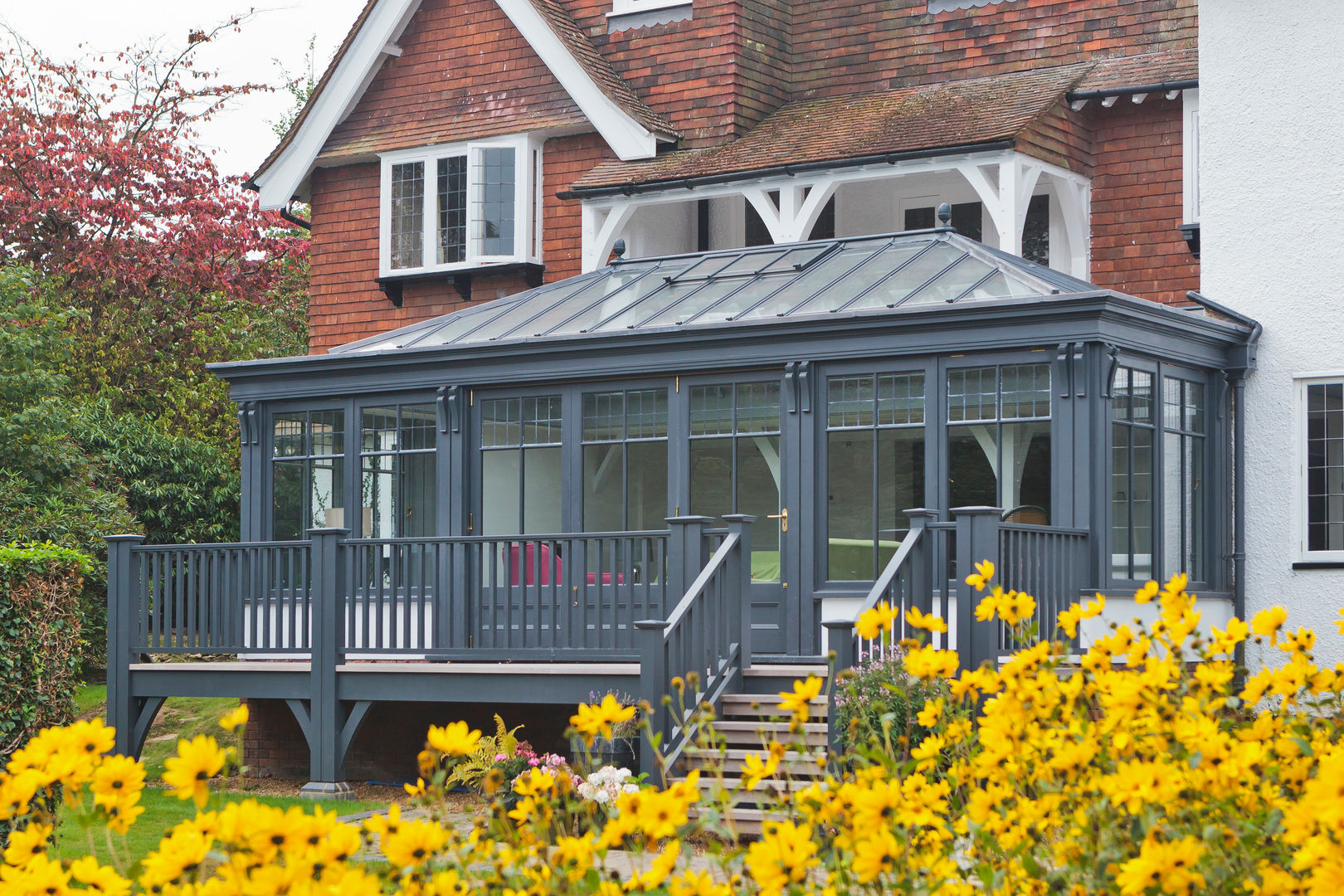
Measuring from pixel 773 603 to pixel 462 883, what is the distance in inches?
347

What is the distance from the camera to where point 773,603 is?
40.7 ft

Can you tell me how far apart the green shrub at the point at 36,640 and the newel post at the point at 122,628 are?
3017mm

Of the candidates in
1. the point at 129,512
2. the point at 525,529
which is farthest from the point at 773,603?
the point at 129,512

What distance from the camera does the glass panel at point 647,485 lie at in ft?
43.4

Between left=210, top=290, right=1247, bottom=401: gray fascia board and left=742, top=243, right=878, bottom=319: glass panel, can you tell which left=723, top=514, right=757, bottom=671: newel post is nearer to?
left=210, top=290, right=1247, bottom=401: gray fascia board

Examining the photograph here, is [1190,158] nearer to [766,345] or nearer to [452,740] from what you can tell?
[766,345]

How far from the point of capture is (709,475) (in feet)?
42.2

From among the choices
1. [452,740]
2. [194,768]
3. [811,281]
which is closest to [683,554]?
[811,281]

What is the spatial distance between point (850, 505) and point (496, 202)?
23.6 feet

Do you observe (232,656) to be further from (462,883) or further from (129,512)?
(462,883)

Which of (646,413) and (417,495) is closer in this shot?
(646,413)

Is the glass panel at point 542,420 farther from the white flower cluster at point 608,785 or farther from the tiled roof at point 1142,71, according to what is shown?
the tiled roof at point 1142,71

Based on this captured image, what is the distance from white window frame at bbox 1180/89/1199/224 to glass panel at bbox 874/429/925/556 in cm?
474

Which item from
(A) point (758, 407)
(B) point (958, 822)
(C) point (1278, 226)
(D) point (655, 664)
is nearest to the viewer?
(B) point (958, 822)
